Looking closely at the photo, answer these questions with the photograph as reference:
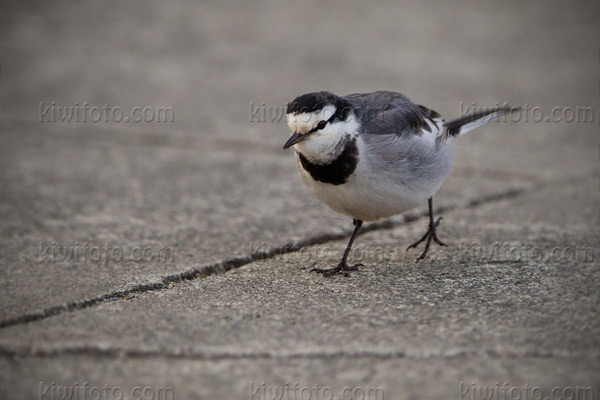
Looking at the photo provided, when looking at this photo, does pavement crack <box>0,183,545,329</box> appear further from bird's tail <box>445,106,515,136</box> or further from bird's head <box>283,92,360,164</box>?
bird's head <box>283,92,360,164</box>

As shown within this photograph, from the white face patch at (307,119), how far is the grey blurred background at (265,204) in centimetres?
89

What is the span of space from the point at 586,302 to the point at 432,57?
5.81m

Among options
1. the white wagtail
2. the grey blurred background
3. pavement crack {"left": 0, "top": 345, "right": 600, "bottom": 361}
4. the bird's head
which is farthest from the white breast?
pavement crack {"left": 0, "top": 345, "right": 600, "bottom": 361}

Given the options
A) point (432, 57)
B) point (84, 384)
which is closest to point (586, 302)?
point (84, 384)

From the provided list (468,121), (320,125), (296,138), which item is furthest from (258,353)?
(468,121)

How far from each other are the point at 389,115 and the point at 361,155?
0.42 metres

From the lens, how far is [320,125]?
4180 mm

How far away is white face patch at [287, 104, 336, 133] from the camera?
13.6 ft

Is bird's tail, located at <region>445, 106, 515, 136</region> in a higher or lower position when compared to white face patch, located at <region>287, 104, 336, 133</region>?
higher

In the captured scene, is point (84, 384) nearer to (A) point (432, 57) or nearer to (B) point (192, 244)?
(B) point (192, 244)

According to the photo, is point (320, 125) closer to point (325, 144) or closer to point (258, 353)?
point (325, 144)

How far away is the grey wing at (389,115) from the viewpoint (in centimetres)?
442

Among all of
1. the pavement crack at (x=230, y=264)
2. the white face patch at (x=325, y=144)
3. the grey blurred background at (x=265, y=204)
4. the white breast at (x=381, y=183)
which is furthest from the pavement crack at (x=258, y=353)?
the white face patch at (x=325, y=144)

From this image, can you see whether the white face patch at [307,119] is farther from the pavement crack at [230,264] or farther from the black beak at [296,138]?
the pavement crack at [230,264]
